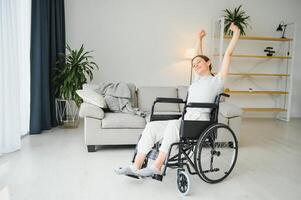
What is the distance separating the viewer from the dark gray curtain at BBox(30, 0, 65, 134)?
3914mm

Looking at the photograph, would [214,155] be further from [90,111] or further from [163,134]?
[90,111]

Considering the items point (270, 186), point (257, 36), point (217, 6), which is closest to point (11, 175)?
point (270, 186)

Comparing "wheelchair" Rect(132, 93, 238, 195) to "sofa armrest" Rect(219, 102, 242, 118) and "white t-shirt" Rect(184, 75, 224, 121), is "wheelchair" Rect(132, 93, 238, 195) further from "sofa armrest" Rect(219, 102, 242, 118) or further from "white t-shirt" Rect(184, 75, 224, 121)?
"sofa armrest" Rect(219, 102, 242, 118)

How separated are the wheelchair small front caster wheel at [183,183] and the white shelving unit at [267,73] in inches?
132

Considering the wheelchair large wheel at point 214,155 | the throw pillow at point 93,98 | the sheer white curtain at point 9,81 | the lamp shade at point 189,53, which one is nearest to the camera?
the wheelchair large wheel at point 214,155

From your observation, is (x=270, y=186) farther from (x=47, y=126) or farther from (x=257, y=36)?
(x=257, y=36)

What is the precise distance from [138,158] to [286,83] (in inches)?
183

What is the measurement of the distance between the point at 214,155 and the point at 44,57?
2.66 metres

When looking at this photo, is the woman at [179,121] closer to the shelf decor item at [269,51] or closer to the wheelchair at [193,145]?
the wheelchair at [193,145]

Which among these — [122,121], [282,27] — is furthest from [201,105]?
[282,27]

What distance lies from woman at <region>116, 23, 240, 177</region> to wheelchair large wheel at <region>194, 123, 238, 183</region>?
17 centimetres

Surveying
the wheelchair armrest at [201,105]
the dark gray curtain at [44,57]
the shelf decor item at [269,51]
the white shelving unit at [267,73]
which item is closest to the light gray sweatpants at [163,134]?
the wheelchair armrest at [201,105]

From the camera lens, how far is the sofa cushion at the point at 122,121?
11.1 ft

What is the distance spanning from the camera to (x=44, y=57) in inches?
164
